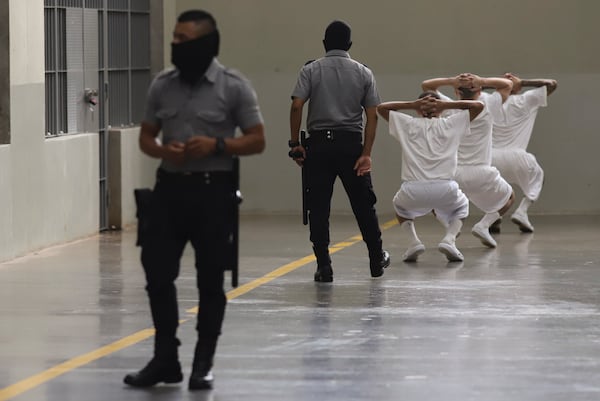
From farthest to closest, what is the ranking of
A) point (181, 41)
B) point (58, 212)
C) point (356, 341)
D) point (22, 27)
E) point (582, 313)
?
point (58, 212), point (22, 27), point (582, 313), point (356, 341), point (181, 41)

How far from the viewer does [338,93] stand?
42.3 feet

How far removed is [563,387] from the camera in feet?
27.5

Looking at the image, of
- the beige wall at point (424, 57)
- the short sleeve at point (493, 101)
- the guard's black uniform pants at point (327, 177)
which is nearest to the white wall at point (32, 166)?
the guard's black uniform pants at point (327, 177)

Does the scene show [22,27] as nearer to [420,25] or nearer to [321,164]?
[321,164]

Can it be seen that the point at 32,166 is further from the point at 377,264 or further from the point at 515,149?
the point at 515,149

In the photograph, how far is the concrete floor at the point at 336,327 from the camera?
8.41 m

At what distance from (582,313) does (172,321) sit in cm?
404

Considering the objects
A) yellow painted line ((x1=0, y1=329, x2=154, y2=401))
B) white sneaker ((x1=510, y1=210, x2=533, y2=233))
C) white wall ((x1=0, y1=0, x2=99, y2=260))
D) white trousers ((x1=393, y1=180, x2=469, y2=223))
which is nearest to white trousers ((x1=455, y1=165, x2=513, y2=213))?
white trousers ((x1=393, y1=180, x2=469, y2=223))

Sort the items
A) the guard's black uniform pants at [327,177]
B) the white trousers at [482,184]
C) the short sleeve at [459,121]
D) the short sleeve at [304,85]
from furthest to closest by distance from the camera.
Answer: the white trousers at [482,184]
the short sleeve at [459,121]
the short sleeve at [304,85]
the guard's black uniform pants at [327,177]

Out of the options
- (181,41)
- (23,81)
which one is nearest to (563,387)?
(181,41)

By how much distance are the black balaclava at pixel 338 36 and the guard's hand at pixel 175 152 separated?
198 inches

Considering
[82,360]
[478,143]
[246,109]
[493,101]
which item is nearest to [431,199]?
[478,143]

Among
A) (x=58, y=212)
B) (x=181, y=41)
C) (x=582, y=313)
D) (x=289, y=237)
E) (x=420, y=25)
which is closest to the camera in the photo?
(x=181, y=41)

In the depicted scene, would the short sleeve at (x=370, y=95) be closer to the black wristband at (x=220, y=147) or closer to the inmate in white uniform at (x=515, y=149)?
the black wristband at (x=220, y=147)
